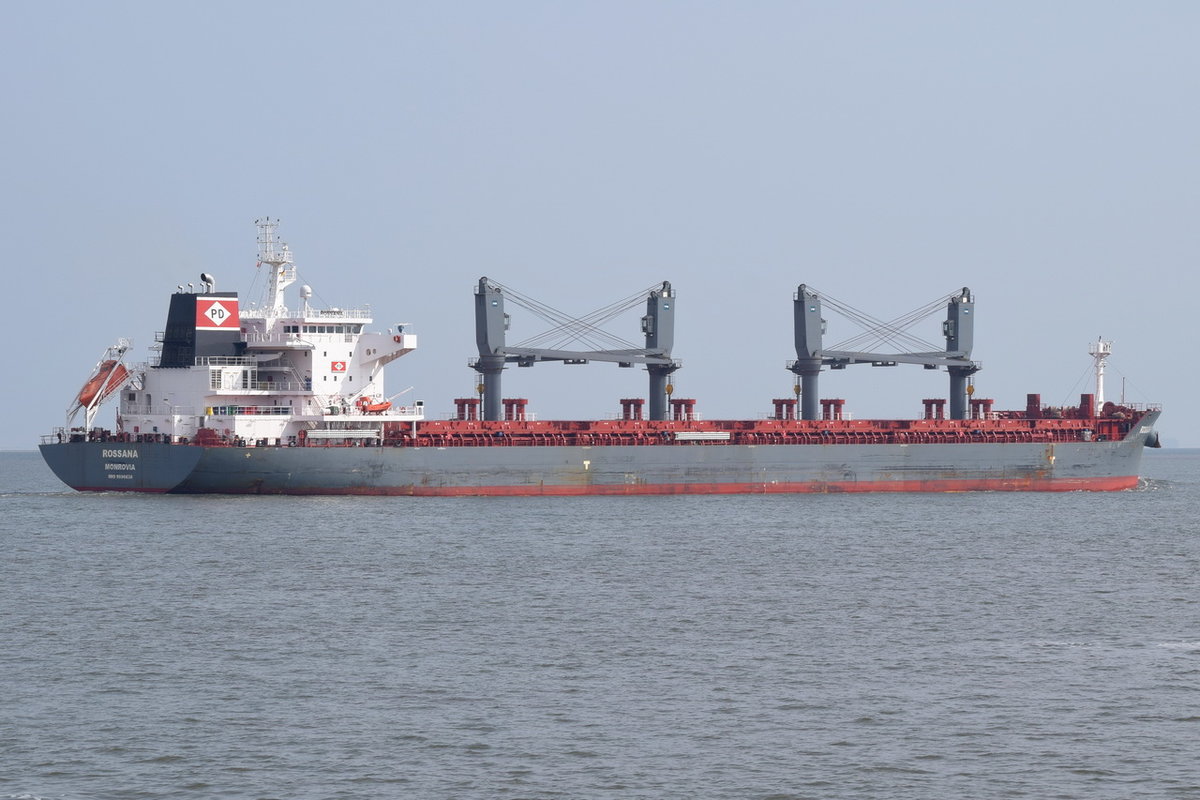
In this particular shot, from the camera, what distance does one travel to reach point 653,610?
27.7m

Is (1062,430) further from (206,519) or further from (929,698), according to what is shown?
(929,698)

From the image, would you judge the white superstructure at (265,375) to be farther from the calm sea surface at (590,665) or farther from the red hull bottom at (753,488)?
the calm sea surface at (590,665)

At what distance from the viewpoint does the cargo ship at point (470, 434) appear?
48562mm

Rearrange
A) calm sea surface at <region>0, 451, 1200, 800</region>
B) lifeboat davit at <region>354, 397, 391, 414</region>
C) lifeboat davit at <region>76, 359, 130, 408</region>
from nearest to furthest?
calm sea surface at <region>0, 451, 1200, 800</region>, lifeboat davit at <region>76, 359, 130, 408</region>, lifeboat davit at <region>354, 397, 391, 414</region>

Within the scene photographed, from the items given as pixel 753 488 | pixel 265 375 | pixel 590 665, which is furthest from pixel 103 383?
pixel 590 665

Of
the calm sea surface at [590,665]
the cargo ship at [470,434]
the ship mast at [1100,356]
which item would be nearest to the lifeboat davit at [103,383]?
the cargo ship at [470,434]

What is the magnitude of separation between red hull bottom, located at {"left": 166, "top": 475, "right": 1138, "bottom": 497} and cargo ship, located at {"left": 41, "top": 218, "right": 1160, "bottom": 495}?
0.06m

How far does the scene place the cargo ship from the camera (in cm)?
4856

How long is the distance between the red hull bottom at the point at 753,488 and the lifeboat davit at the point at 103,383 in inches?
120

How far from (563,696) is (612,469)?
32.6 meters

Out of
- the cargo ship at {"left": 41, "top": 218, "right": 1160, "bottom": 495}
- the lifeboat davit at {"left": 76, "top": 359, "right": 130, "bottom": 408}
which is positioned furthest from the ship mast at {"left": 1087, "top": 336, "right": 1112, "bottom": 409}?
the lifeboat davit at {"left": 76, "top": 359, "right": 130, "bottom": 408}

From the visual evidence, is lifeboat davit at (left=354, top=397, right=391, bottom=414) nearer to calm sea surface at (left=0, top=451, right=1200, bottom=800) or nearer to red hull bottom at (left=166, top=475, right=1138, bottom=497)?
red hull bottom at (left=166, top=475, right=1138, bottom=497)

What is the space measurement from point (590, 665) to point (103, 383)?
31.6 meters

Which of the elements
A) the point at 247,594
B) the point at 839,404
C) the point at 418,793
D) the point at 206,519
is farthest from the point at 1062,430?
the point at 418,793
